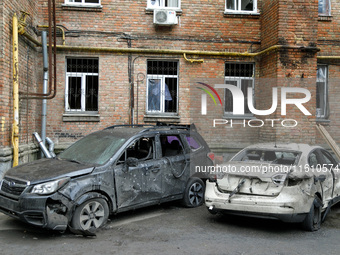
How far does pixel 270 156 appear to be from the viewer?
6180 millimetres

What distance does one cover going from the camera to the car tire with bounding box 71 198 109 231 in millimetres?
5121

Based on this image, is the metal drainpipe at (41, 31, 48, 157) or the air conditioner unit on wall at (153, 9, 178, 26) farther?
the air conditioner unit on wall at (153, 9, 178, 26)

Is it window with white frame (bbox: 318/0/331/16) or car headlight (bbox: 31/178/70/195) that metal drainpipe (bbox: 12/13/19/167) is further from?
window with white frame (bbox: 318/0/331/16)

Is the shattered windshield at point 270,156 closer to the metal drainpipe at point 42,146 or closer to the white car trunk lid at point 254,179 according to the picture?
the white car trunk lid at point 254,179

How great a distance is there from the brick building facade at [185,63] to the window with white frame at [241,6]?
33 mm

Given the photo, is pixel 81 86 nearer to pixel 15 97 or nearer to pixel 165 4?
pixel 15 97

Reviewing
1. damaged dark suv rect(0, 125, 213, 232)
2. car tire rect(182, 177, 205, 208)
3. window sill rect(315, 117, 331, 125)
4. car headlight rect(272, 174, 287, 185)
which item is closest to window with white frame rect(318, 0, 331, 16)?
window sill rect(315, 117, 331, 125)

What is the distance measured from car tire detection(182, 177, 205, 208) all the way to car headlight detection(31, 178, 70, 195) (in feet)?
8.84

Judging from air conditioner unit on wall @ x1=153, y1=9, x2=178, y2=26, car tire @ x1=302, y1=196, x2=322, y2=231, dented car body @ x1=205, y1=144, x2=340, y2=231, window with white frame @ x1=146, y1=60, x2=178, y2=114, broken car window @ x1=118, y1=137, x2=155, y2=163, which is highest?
air conditioner unit on wall @ x1=153, y1=9, x2=178, y2=26

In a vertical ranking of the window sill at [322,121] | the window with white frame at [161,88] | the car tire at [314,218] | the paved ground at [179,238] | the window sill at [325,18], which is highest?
the window sill at [325,18]

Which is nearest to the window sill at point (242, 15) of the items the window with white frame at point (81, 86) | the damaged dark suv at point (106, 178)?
the window with white frame at point (81, 86)

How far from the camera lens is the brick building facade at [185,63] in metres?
10.2

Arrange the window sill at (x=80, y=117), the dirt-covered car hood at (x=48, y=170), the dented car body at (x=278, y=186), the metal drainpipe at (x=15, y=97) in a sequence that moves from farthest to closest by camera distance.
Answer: the window sill at (x=80, y=117)
the metal drainpipe at (x=15, y=97)
the dented car body at (x=278, y=186)
the dirt-covered car hood at (x=48, y=170)

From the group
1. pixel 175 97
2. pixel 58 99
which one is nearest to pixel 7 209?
pixel 58 99
